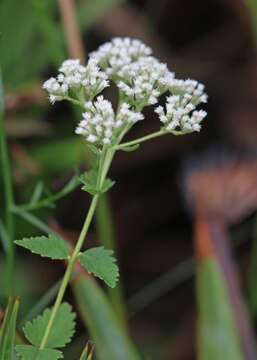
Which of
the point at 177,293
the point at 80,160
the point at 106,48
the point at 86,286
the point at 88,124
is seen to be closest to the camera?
the point at 88,124

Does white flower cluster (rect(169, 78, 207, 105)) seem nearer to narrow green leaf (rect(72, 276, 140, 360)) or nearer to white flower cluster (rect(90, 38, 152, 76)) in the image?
white flower cluster (rect(90, 38, 152, 76))

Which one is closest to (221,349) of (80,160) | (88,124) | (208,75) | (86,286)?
(86,286)

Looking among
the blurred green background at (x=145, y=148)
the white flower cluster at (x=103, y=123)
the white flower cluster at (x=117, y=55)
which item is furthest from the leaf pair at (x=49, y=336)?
the blurred green background at (x=145, y=148)

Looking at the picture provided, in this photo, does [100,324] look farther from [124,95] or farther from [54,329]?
[124,95]

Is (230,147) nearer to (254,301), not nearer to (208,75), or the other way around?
(208,75)

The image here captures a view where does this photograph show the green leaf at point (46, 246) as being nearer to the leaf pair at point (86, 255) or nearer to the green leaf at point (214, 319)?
the leaf pair at point (86, 255)

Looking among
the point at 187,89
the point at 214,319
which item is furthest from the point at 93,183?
the point at 214,319

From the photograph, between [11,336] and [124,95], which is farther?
[124,95]
